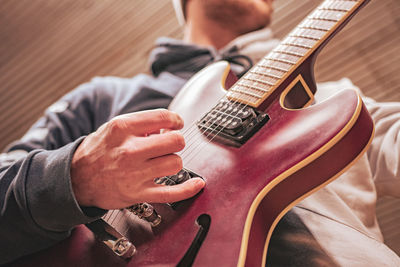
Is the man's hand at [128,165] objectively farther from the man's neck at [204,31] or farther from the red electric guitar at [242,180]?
the man's neck at [204,31]

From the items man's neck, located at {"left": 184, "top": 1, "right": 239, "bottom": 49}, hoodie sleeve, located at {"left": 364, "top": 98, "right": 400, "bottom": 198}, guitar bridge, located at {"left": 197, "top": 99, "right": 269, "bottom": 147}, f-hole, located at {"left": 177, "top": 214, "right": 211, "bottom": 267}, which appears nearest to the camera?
f-hole, located at {"left": 177, "top": 214, "right": 211, "bottom": 267}

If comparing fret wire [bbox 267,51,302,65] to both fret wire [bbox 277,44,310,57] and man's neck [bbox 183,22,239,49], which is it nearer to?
fret wire [bbox 277,44,310,57]

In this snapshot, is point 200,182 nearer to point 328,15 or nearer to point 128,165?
point 128,165

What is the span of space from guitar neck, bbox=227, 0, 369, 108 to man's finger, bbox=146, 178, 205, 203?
0.26 meters

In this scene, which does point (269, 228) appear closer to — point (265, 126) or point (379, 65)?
point (265, 126)

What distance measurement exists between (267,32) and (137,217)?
1.13 metres

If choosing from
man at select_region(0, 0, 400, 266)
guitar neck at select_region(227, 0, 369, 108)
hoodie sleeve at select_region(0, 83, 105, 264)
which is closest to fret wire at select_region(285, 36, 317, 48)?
guitar neck at select_region(227, 0, 369, 108)

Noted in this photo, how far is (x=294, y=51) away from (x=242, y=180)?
417 millimetres

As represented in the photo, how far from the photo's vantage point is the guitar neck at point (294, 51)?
2.38 feet

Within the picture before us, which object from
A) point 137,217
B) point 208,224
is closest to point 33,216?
point 137,217

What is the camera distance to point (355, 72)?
1390mm

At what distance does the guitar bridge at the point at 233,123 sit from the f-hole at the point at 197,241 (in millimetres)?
188

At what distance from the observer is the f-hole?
50cm

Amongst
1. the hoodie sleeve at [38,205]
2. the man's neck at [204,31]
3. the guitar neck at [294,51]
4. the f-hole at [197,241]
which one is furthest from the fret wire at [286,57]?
the man's neck at [204,31]
